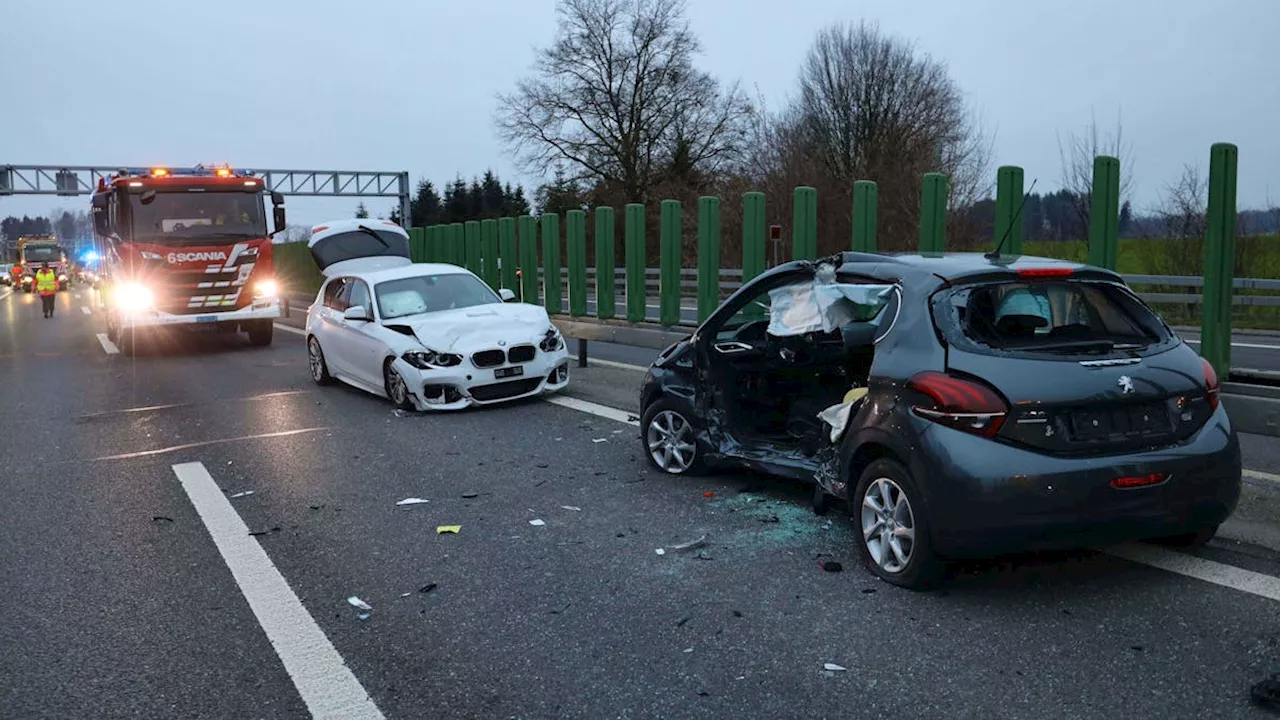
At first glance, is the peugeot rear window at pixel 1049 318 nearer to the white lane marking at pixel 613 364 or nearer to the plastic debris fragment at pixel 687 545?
the plastic debris fragment at pixel 687 545

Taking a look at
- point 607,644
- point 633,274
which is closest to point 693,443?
point 607,644

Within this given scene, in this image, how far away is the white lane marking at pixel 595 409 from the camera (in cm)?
944

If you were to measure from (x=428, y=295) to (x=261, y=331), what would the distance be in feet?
28.8

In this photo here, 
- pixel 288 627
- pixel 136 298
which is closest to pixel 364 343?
pixel 288 627

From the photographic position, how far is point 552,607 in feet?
15.2

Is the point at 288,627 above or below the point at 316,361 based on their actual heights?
below

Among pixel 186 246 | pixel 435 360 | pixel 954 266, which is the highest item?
pixel 186 246

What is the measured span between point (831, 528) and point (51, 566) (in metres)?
4.09

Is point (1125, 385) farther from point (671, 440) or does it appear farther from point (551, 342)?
point (551, 342)

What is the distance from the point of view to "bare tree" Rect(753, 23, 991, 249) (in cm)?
3741

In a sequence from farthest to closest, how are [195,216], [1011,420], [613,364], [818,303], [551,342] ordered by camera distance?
[195,216], [613,364], [551,342], [818,303], [1011,420]

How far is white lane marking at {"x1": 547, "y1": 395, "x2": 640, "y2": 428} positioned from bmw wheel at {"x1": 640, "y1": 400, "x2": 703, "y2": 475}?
187 centimetres

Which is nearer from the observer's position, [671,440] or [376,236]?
[671,440]

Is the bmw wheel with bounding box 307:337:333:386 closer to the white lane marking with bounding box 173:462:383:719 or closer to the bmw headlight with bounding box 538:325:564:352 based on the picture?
the bmw headlight with bounding box 538:325:564:352
